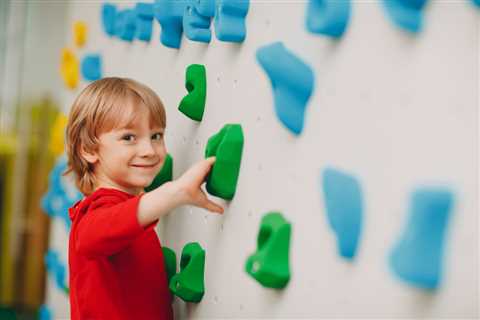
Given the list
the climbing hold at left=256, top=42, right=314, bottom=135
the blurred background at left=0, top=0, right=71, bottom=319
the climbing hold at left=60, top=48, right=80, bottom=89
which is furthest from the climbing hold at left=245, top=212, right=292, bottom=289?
the blurred background at left=0, top=0, right=71, bottom=319

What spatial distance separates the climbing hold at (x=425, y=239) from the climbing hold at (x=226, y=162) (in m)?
0.39

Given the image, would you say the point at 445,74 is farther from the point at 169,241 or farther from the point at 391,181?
the point at 169,241

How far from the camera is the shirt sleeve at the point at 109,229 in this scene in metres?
0.93

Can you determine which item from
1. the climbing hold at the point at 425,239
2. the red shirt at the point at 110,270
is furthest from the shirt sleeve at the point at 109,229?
the climbing hold at the point at 425,239

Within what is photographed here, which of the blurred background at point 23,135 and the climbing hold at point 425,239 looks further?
the blurred background at point 23,135

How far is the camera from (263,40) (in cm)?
92

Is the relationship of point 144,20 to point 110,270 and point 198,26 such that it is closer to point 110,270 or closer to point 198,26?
point 198,26

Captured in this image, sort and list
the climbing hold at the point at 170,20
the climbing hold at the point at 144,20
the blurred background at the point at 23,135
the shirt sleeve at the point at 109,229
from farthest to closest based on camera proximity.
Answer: the blurred background at the point at 23,135
the climbing hold at the point at 144,20
the climbing hold at the point at 170,20
the shirt sleeve at the point at 109,229

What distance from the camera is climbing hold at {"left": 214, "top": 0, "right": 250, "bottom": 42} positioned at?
958mm

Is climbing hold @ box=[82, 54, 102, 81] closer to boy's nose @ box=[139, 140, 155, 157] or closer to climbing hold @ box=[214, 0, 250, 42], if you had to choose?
boy's nose @ box=[139, 140, 155, 157]

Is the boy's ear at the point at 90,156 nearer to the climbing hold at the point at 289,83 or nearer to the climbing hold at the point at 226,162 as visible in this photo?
the climbing hold at the point at 226,162

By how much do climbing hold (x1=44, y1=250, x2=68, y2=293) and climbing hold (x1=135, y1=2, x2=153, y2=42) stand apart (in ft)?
2.28

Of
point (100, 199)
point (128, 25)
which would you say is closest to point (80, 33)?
point (128, 25)

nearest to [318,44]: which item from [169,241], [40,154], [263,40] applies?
[263,40]
